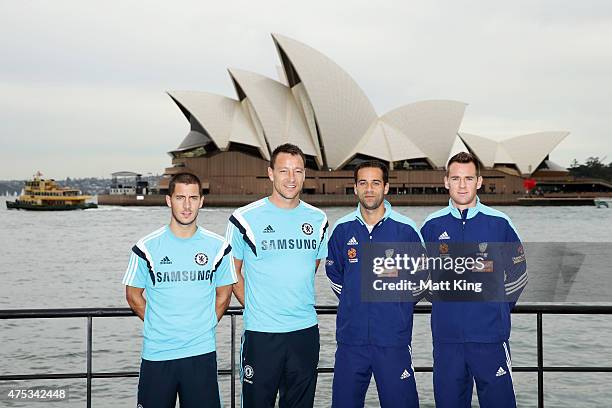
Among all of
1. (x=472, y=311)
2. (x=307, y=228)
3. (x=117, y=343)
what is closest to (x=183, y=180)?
(x=307, y=228)

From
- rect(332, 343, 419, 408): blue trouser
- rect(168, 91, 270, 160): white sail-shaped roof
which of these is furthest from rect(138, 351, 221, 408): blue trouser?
rect(168, 91, 270, 160): white sail-shaped roof

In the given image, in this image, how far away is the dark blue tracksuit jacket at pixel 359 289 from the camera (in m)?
3.16

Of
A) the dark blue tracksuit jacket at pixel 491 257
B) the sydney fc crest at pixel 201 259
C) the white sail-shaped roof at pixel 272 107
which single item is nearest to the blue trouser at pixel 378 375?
the dark blue tracksuit jacket at pixel 491 257

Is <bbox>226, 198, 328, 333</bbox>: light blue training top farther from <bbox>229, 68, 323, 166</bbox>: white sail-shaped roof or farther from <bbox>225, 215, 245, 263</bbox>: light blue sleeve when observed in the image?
<bbox>229, 68, 323, 166</bbox>: white sail-shaped roof

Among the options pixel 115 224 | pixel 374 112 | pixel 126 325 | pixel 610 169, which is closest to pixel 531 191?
pixel 374 112

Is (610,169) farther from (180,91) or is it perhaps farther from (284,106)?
(180,91)

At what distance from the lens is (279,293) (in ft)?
10.3

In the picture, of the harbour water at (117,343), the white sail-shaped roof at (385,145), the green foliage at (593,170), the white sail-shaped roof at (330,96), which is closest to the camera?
the harbour water at (117,343)

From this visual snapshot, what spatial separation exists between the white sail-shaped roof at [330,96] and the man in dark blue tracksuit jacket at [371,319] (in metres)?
46.4

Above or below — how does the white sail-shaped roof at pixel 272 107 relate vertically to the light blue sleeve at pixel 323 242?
above

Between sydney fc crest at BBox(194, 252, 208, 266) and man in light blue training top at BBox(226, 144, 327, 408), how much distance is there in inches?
9.7

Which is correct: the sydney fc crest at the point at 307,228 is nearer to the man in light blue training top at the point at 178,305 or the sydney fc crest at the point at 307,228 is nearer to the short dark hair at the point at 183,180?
the man in light blue training top at the point at 178,305

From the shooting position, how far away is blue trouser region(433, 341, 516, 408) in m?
3.16

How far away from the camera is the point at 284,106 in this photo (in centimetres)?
5281
